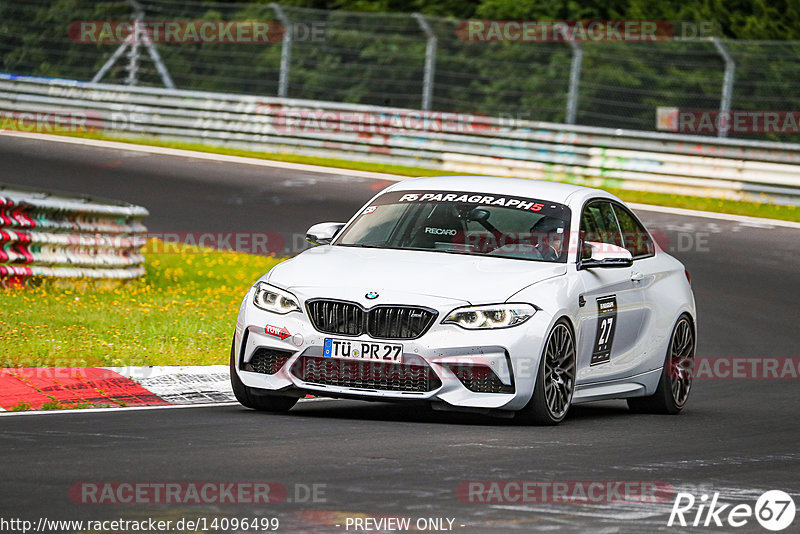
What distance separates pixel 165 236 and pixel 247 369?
1101 centimetres

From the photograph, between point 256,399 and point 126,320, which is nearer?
point 256,399

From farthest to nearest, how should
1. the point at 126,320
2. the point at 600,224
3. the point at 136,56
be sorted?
the point at 136,56 → the point at 126,320 → the point at 600,224

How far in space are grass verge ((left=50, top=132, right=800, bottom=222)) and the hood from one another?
14698mm

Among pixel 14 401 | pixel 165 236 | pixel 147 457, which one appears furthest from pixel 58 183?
pixel 147 457

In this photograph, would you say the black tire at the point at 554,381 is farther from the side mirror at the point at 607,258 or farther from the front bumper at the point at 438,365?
the side mirror at the point at 607,258

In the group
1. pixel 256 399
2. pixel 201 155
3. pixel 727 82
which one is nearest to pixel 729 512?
pixel 256 399

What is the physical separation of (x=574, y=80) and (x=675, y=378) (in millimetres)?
15670

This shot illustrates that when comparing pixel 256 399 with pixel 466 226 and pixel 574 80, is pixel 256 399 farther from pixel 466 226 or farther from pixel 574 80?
pixel 574 80

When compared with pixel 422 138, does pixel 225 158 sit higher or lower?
lower

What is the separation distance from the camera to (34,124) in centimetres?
3058

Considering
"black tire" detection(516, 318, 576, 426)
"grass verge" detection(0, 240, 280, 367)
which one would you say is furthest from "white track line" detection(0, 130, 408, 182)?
"black tire" detection(516, 318, 576, 426)

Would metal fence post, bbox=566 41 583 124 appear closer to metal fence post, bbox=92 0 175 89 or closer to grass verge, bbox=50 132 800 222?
grass verge, bbox=50 132 800 222

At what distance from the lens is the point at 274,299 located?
930 cm

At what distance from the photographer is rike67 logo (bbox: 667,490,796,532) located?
6539mm
